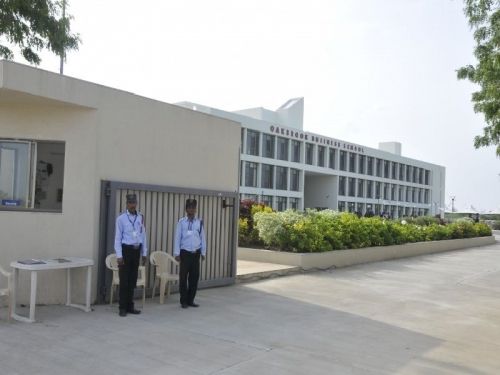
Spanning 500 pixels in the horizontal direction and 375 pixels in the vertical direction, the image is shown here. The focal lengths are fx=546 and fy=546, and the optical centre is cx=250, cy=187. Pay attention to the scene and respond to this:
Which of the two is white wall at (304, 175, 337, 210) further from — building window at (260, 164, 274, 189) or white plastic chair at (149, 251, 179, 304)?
white plastic chair at (149, 251, 179, 304)

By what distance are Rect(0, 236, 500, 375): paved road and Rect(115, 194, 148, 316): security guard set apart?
1.01 ft

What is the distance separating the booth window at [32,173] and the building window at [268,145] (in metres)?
40.8

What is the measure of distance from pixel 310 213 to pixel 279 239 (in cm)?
334

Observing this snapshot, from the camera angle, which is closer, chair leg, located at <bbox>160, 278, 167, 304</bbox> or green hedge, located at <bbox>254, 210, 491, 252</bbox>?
chair leg, located at <bbox>160, 278, 167, 304</bbox>

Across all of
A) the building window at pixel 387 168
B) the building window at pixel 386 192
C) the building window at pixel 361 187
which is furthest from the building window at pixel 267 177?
the building window at pixel 386 192

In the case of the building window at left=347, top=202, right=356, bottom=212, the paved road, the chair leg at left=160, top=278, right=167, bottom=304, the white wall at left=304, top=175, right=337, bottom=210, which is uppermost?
the white wall at left=304, top=175, right=337, bottom=210

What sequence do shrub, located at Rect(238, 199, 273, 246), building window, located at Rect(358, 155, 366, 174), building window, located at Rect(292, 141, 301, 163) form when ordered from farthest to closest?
building window, located at Rect(358, 155, 366, 174) → building window, located at Rect(292, 141, 301, 163) → shrub, located at Rect(238, 199, 273, 246)

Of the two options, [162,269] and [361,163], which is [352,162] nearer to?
[361,163]

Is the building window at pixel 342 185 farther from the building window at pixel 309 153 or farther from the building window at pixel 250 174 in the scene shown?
the building window at pixel 250 174

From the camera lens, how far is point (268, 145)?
5000cm

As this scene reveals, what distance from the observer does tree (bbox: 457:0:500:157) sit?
336 inches

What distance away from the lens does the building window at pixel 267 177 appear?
4909cm

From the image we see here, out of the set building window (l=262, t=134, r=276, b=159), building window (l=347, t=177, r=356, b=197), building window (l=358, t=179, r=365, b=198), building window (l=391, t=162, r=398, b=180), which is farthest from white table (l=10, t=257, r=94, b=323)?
building window (l=391, t=162, r=398, b=180)

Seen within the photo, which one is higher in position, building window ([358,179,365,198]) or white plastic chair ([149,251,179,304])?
building window ([358,179,365,198])
